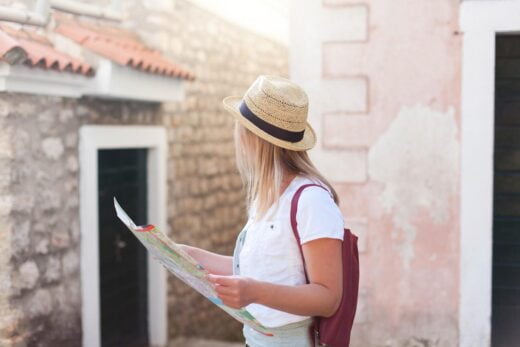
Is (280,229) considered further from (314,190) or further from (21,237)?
(21,237)

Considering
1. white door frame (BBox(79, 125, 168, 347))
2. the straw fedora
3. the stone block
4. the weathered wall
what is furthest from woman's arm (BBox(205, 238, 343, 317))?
white door frame (BBox(79, 125, 168, 347))

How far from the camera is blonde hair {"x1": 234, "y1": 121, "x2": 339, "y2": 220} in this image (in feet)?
6.93

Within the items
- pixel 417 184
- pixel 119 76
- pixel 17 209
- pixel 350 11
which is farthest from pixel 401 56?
pixel 17 209

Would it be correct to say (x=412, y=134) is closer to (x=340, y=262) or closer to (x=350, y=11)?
(x=350, y=11)

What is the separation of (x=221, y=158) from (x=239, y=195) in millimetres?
828

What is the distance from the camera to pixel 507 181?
4.39m

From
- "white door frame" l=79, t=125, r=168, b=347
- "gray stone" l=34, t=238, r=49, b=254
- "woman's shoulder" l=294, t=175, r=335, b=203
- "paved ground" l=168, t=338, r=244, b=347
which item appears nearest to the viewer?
"woman's shoulder" l=294, t=175, r=335, b=203

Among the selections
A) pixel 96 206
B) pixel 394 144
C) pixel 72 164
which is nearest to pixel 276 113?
pixel 394 144

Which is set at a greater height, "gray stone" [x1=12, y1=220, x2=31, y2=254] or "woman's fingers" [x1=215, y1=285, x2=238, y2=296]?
"woman's fingers" [x1=215, y1=285, x2=238, y2=296]

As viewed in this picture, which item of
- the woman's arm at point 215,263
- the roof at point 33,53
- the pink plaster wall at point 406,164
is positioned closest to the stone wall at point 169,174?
the roof at point 33,53

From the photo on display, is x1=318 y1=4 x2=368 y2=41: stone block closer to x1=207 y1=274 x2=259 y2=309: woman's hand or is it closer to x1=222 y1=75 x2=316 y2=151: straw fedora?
x1=222 y1=75 x2=316 y2=151: straw fedora

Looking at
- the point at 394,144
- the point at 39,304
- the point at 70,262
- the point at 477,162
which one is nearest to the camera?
the point at 477,162

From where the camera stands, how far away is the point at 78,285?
5391mm

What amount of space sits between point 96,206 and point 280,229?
377cm
